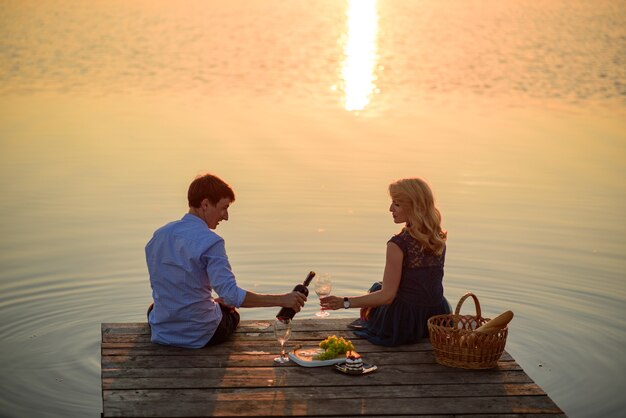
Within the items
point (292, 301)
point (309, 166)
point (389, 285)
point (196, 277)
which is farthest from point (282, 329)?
point (309, 166)

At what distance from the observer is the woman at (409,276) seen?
6891 millimetres

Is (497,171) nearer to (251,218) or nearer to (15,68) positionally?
(251,218)

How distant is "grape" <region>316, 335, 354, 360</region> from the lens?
6516 millimetres

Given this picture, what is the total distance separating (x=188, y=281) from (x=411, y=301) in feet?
5.04

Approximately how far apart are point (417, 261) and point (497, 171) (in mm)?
8744

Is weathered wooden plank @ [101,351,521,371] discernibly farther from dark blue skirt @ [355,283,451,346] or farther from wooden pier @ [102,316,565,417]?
dark blue skirt @ [355,283,451,346]

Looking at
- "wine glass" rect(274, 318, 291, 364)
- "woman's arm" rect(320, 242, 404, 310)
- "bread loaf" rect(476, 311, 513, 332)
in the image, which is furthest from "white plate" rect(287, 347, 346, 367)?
"bread loaf" rect(476, 311, 513, 332)

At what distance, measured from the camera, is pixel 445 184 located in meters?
14.4

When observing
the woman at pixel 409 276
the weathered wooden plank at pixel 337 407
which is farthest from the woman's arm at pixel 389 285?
the weathered wooden plank at pixel 337 407

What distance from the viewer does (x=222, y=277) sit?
6.53 m

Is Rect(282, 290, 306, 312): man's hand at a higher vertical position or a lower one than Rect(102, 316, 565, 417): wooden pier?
higher

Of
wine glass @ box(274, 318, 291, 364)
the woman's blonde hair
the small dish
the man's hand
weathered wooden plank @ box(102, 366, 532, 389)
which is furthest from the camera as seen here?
the woman's blonde hair

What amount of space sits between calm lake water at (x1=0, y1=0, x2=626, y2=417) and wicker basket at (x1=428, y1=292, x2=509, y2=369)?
1.45 meters

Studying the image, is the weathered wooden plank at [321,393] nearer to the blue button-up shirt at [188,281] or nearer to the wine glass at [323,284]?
the blue button-up shirt at [188,281]
